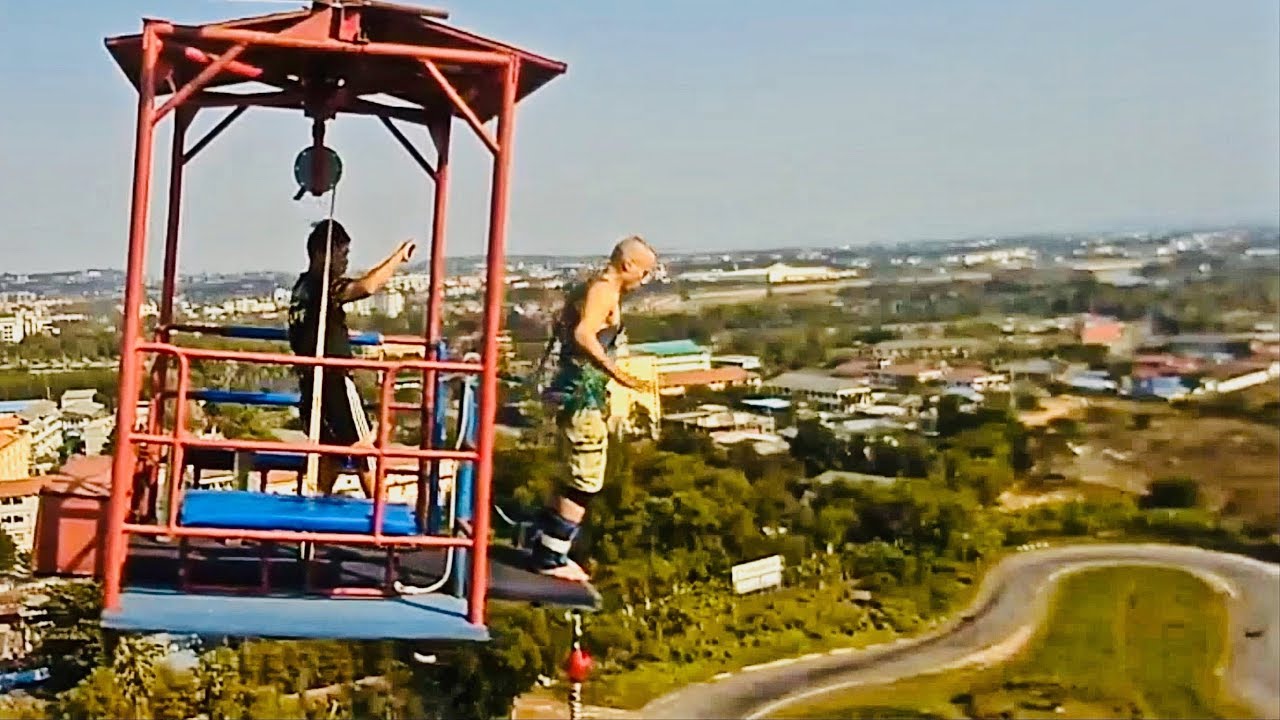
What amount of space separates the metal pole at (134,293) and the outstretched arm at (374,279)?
10.1 inches

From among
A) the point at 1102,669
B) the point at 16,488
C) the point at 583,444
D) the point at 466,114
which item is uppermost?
the point at 466,114

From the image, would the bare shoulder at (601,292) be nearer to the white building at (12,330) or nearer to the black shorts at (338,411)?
the black shorts at (338,411)

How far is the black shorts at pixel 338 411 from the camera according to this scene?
146 cm

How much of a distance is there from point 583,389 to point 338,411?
0.24m

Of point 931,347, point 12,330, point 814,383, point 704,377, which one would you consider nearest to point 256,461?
point 12,330

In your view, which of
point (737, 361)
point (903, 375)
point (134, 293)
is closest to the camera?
point (134, 293)

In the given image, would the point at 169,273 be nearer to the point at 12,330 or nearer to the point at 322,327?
the point at 322,327

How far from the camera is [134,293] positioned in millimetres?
1204

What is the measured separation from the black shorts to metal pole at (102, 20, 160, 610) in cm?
25

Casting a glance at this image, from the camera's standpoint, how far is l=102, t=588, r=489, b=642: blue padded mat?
1238 millimetres

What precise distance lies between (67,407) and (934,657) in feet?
8.69

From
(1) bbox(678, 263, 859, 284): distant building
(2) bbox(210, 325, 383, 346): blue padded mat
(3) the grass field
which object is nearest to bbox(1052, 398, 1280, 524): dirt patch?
A: (3) the grass field

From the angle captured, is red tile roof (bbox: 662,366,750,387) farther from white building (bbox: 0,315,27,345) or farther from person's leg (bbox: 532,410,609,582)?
person's leg (bbox: 532,410,609,582)

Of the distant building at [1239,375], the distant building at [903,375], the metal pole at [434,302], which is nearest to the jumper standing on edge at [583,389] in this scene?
the metal pole at [434,302]
